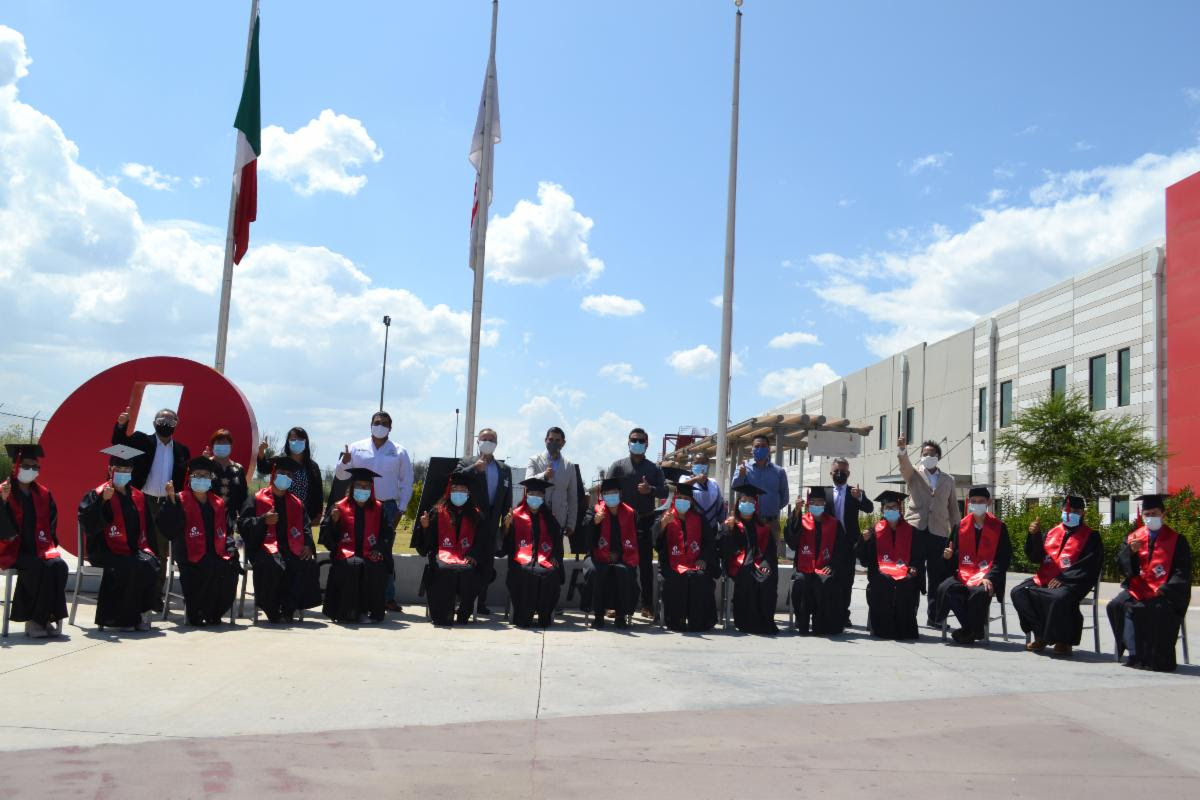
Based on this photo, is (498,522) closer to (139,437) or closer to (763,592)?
(763,592)

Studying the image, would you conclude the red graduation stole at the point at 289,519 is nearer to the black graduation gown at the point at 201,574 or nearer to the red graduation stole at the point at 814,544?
the black graduation gown at the point at 201,574

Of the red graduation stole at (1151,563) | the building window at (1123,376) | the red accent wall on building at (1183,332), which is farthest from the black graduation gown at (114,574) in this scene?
the building window at (1123,376)

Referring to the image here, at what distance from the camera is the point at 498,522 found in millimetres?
11797

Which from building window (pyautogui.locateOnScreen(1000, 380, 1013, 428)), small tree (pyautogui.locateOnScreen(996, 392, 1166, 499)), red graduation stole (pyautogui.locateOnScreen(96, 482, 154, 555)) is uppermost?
building window (pyautogui.locateOnScreen(1000, 380, 1013, 428))

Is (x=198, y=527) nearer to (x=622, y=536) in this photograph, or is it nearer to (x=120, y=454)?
(x=120, y=454)

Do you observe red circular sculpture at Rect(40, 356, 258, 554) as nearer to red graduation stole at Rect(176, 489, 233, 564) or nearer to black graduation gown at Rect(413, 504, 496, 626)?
red graduation stole at Rect(176, 489, 233, 564)

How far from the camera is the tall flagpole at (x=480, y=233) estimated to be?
48.7 ft

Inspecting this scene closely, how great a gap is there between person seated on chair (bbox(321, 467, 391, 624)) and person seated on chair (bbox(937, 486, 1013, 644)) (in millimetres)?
5856

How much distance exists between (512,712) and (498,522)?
17.1 feet

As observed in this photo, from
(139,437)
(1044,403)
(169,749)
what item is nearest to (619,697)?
(169,749)

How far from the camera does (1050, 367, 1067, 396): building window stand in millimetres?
31922

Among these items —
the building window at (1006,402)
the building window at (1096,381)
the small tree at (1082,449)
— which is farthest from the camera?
the building window at (1006,402)

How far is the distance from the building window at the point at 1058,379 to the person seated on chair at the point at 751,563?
2318 centimetres

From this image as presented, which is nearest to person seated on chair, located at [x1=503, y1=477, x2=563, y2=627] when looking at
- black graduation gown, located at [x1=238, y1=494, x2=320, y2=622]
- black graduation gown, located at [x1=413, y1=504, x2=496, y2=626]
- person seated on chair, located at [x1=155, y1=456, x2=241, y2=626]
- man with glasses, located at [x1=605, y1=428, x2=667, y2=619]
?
black graduation gown, located at [x1=413, y1=504, x2=496, y2=626]
